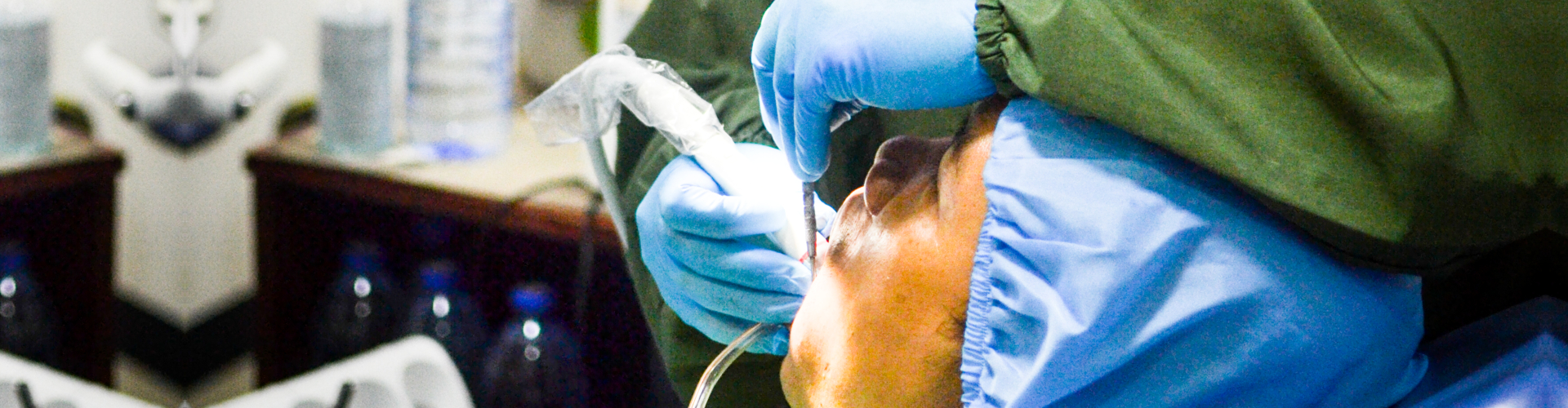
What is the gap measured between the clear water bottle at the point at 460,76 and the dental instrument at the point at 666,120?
86 centimetres

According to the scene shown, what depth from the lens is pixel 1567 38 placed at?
1.41 feet

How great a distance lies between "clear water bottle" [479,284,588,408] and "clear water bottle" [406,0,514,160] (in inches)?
11.9

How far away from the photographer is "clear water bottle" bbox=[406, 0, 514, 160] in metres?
1.59

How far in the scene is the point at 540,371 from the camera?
4.83 ft

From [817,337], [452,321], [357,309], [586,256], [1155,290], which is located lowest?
[357,309]

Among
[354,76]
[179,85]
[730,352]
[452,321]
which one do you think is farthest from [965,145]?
[179,85]

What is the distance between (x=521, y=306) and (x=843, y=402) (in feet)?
2.76

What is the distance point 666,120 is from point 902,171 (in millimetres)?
188

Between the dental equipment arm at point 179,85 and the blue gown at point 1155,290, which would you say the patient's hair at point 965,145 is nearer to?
the blue gown at point 1155,290

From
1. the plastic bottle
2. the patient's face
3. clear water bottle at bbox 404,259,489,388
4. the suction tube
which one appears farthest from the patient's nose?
the plastic bottle

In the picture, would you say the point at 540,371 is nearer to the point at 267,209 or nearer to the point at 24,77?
the point at 267,209

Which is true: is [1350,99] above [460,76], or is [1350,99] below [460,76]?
above

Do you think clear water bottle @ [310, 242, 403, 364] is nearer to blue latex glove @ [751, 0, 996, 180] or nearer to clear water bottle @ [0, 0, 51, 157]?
clear water bottle @ [0, 0, 51, 157]

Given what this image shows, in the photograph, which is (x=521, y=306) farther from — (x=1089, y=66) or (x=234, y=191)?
(x=1089, y=66)
